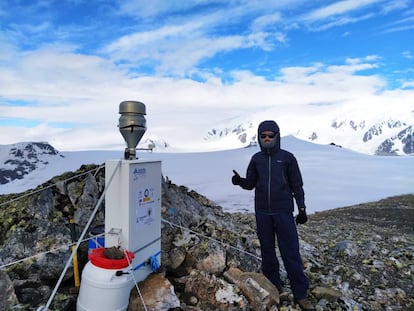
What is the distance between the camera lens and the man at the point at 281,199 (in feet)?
13.1

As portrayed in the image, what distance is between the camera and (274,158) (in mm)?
4062

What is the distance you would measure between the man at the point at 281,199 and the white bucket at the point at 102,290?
181 centimetres

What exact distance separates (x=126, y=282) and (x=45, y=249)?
150 cm

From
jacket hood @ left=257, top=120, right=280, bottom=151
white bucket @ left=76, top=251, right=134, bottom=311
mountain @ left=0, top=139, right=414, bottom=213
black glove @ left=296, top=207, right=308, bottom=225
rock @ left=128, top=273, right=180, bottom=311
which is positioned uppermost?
jacket hood @ left=257, top=120, right=280, bottom=151

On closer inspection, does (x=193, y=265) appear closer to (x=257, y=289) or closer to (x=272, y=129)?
(x=257, y=289)

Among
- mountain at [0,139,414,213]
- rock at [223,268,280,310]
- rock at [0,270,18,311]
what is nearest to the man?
rock at [223,268,280,310]

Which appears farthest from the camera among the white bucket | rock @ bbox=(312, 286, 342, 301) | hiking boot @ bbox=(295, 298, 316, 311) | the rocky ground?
rock @ bbox=(312, 286, 342, 301)

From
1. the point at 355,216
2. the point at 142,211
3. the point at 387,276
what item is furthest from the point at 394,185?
the point at 142,211

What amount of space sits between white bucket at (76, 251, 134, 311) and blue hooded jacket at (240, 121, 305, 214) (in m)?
1.82

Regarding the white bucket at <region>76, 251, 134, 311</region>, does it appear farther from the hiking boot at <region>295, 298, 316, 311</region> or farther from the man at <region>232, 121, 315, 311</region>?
the hiking boot at <region>295, 298, 316, 311</region>

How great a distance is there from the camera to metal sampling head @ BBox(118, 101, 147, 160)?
142 inches

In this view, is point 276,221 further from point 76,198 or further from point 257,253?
point 76,198

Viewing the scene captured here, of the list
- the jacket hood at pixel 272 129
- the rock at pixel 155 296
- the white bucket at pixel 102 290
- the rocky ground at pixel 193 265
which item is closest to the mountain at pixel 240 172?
the rocky ground at pixel 193 265

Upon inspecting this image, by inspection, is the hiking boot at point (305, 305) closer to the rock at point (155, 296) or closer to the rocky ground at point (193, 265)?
the rocky ground at point (193, 265)
